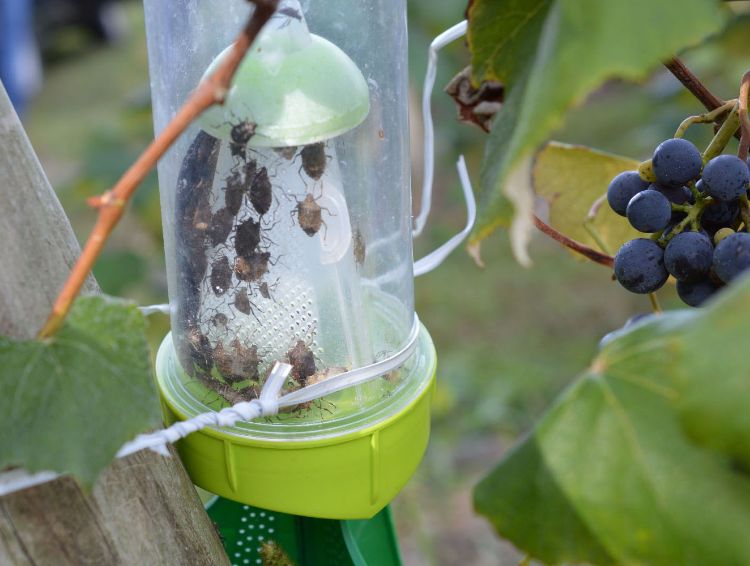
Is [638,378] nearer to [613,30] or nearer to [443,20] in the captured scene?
[613,30]

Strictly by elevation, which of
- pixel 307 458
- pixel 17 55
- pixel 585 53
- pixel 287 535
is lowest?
pixel 17 55

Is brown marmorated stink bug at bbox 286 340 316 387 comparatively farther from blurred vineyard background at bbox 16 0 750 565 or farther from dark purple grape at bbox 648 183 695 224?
blurred vineyard background at bbox 16 0 750 565

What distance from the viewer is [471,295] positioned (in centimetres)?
273

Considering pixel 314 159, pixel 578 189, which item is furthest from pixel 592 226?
pixel 314 159

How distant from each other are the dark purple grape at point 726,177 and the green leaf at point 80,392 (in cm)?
32

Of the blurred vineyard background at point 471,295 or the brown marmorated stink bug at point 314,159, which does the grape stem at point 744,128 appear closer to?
the brown marmorated stink bug at point 314,159

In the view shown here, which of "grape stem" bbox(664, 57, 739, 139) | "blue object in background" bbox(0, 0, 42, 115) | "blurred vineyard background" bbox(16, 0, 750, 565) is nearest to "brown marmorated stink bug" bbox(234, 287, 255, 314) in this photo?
"grape stem" bbox(664, 57, 739, 139)

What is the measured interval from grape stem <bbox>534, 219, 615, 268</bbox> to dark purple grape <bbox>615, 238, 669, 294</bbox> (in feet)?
0.26

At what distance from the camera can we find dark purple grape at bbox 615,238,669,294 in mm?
589

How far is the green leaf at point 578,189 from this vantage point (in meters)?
0.80

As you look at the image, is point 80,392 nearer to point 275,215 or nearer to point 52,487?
point 52,487

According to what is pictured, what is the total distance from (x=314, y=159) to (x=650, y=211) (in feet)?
0.72

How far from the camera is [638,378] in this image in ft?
1.41

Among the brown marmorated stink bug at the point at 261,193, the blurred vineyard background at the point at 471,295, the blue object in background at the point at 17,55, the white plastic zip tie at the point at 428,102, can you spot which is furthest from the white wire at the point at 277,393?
the blue object in background at the point at 17,55
